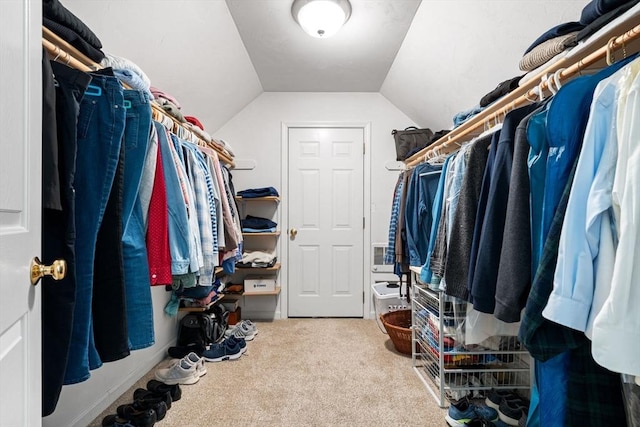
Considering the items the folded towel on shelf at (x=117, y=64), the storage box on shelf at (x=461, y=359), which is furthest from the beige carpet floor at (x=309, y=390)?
the folded towel on shelf at (x=117, y=64)

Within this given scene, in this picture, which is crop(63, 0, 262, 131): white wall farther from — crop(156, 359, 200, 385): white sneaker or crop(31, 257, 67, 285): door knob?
crop(156, 359, 200, 385): white sneaker

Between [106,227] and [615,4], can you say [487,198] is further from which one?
[106,227]

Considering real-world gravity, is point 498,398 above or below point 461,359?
below

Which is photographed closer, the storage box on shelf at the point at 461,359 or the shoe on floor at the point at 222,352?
the storage box on shelf at the point at 461,359

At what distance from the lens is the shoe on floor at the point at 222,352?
7.36 ft

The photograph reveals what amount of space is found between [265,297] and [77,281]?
8.49 ft

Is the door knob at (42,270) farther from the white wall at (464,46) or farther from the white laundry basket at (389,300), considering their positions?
the white laundry basket at (389,300)

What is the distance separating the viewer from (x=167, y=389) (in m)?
1.75

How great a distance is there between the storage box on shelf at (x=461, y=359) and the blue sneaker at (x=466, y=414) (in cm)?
13

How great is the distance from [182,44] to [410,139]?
6.80ft

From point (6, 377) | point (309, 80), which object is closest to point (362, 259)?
point (309, 80)

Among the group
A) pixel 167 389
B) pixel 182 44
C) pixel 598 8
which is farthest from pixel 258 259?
pixel 598 8

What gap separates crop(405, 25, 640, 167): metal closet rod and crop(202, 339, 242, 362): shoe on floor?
80.0 inches

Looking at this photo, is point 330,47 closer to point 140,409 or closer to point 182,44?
point 182,44
